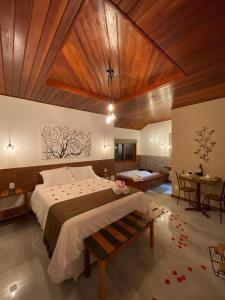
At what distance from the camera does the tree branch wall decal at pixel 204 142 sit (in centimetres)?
351

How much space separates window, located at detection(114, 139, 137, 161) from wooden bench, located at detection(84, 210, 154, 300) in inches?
162

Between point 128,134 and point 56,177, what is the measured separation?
4118 mm

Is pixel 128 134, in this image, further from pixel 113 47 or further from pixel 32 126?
pixel 113 47

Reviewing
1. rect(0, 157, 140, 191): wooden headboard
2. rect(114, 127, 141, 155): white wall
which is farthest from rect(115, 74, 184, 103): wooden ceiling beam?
rect(114, 127, 141, 155): white wall

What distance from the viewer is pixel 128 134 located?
6.58 meters

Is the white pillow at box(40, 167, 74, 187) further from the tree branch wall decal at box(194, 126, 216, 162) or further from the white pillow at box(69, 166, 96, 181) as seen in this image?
the tree branch wall decal at box(194, 126, 216, 162)

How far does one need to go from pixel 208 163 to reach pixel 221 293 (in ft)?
8.91

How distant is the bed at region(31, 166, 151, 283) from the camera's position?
1649 millimetres

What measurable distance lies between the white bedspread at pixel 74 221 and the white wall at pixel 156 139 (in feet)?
12.8

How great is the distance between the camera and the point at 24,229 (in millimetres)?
2711

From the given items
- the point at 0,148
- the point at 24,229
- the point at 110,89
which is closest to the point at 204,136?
the point at 110,89

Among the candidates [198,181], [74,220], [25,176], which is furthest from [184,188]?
[25,176]

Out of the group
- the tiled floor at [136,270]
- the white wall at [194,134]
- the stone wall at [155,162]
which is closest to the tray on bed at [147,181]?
the stone wall at [155,162]

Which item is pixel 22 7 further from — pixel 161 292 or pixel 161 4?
pixel 161 292
